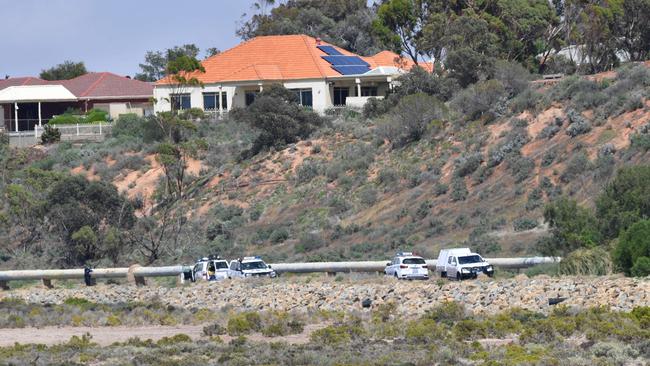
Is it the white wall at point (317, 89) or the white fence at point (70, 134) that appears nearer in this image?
the white wall at point (317, 89)

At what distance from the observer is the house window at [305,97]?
3233 inches

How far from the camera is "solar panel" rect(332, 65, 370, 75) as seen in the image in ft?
271

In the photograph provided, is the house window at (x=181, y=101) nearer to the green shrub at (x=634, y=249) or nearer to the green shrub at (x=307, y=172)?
the green shrub at (x=307, y=172)

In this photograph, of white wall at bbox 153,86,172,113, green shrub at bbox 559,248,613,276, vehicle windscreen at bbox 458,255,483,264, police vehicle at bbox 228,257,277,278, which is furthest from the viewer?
white wall at bbox 153,86,172,113

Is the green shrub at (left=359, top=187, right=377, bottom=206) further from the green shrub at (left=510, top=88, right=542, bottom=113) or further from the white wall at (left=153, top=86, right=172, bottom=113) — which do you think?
the white wall at (left=153, top=86, right=172, bottom=113)

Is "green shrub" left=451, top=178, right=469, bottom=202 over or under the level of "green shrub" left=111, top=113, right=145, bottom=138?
under

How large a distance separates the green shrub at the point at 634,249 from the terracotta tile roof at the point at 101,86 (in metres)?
62.5

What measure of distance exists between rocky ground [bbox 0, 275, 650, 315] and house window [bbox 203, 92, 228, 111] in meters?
37.6

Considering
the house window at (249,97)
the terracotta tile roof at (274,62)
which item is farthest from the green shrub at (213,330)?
the house window at (249,97)

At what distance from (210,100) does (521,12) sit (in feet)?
64.3

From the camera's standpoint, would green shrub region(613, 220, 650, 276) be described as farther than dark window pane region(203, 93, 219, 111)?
No

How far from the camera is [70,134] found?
85000mm

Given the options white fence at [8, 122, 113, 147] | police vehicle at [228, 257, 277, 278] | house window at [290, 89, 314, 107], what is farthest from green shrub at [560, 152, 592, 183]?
white fence at [8, 122, 113, 147]

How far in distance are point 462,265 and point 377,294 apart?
3650 millimetres
